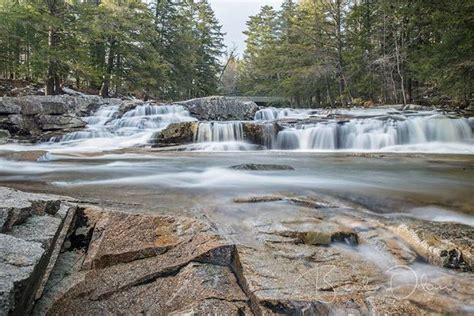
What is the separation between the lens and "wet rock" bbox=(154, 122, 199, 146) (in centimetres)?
1116

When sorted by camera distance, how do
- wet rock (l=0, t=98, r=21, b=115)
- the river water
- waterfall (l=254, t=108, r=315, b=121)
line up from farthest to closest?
waterfall (l=254, t=108, r=315, b=121) → wet rock (l=0, t=98, r=21, b=115) → the river water

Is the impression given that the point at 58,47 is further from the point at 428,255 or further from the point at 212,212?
the point at 428,255

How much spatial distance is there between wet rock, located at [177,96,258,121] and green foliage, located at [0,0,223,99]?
4792 millimetres

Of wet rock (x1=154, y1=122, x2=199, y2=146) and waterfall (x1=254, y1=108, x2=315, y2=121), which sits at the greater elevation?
waterfall (x1=254, y1=108, x2=315, y2=121)

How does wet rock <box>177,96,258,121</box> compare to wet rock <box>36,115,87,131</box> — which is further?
wet rock <box>177,96,258,121</box>

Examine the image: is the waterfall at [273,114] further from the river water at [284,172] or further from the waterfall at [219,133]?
the waterfall at [219,133]

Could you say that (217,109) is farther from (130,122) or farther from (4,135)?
(4,135)

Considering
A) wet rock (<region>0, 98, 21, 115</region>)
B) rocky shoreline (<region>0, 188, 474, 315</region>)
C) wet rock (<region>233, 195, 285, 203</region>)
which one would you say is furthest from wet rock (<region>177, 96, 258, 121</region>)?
rocky shoreline (<region>0, 188, 474, 315</region>)

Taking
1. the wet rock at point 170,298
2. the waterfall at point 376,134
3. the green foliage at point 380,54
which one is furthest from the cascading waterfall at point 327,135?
the wet rock at point 170,298

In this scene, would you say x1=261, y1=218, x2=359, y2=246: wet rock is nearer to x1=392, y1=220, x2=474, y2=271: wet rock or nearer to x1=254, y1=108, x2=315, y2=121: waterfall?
x1=392, y1=220, x2=474, y2=271: wet rock

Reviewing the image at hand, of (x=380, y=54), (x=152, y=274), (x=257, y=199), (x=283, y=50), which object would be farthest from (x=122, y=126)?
(x=283, y=50)

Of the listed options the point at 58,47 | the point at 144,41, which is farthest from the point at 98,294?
the point at 144,41

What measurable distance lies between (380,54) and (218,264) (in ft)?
69.8

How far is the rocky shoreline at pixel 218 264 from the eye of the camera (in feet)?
5.49
